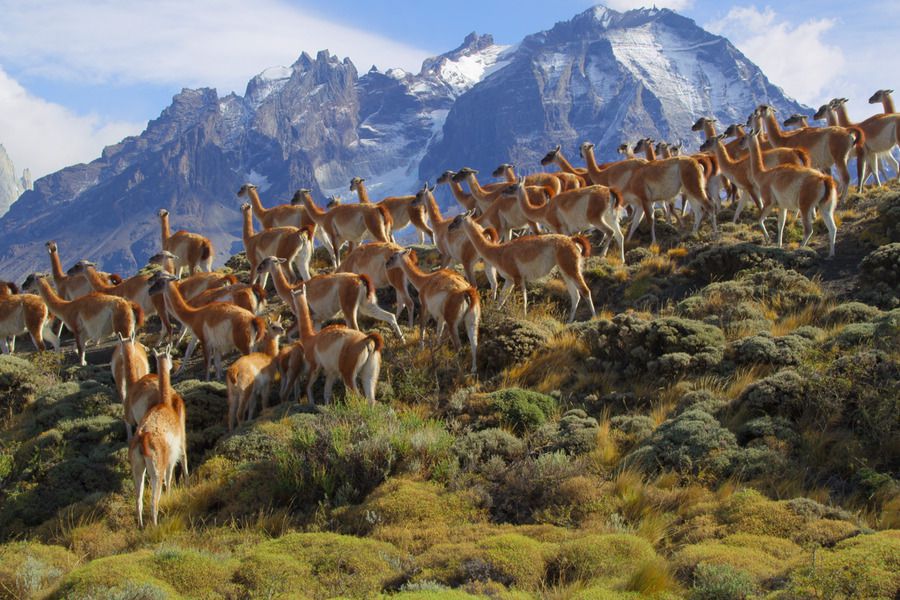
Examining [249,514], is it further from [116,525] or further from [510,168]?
[510,168]

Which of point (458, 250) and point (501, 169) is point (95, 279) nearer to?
point (458, 250)

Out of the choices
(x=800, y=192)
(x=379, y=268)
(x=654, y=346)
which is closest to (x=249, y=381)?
(x=379, y=268)

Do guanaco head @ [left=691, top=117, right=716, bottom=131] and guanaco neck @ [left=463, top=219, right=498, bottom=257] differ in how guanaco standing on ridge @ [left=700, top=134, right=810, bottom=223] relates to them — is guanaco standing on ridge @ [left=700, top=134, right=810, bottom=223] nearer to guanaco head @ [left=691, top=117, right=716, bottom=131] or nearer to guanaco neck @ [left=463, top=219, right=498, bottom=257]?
guanaco head @ [left=691, top=117, right=716, bottom=131]

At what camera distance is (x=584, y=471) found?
8.70 metres

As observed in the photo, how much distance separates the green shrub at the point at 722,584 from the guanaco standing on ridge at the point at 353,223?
540 inches

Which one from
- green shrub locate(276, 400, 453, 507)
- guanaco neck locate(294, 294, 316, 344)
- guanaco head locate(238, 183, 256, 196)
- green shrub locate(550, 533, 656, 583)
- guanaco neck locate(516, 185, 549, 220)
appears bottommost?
green shrub locate(550, 533, 656, 583)

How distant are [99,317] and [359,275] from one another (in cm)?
537

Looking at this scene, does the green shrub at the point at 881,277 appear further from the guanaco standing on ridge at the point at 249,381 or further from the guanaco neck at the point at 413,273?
the guanaco standing on ridge at the point at 249,381

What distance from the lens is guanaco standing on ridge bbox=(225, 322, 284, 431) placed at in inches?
444

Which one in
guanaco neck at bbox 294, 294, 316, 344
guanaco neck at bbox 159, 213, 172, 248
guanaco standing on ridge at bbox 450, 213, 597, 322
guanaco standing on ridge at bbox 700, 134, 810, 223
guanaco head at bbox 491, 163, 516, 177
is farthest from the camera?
guanaco head at bbox 491, 163, 516, 177

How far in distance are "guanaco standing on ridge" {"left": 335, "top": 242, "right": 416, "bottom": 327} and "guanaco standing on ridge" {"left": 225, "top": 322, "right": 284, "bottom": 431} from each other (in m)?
3.40

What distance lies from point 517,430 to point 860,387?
421cm

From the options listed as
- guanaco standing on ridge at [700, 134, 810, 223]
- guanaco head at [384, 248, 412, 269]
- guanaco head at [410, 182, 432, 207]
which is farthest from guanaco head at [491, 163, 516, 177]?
guanaco head at [384, 248, 412, 269]

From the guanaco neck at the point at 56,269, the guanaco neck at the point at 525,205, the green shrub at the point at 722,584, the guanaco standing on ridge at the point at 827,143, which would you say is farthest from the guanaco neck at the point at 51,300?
the guanaco standing on ridge at the point at 827,143
